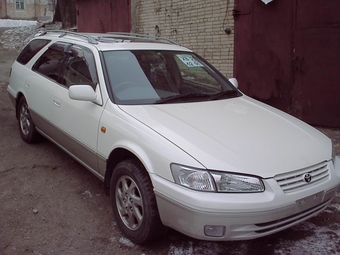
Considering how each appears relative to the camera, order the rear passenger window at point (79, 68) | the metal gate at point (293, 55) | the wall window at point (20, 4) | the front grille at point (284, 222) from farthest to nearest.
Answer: the wall window at point (20, 4)
the metal gate at point (293, 55)
the rear passenger window at point (79, 68)
the front grille at point (284, 222)

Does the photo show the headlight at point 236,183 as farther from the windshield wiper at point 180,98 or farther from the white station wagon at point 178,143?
the windshield wiper at point 180,98

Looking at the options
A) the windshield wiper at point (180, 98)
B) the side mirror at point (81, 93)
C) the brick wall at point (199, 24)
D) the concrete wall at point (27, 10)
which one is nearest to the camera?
the side mirror at point (81, 93)

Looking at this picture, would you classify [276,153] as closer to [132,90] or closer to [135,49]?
[132,90]

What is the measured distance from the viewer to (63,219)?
3.50 m

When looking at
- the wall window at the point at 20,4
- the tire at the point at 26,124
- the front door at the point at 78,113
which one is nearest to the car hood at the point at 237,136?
the front door at the point at 78,113

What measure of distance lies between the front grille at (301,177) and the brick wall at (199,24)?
5.27m

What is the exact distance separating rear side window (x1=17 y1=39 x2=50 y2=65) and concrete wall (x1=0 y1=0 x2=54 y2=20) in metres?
42.5

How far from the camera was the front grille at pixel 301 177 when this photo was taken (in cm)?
264

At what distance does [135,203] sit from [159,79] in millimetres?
1391

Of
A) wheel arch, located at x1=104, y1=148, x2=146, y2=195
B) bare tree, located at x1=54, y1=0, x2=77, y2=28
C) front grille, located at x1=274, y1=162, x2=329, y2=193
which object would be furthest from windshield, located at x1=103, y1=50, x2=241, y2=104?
bare tree, located at x1=54, y1=0, x2=77, y2=28

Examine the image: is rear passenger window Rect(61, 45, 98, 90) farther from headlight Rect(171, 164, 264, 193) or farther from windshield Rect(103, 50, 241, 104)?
headlight Rect(171, 164, 264, 193)

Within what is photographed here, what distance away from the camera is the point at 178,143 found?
2740 mm

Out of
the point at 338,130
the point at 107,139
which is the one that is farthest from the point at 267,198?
the point at 338,130

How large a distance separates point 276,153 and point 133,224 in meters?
1.30
